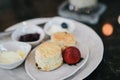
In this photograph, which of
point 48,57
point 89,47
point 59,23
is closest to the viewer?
point 48,57

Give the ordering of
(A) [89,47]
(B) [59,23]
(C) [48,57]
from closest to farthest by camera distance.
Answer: (C) [48,57]
(A) [89,47]
(B) [59,23]

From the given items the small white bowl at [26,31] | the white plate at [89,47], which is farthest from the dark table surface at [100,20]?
the small white bowl at [26,31]

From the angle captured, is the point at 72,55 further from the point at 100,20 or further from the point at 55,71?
the point at 100,20

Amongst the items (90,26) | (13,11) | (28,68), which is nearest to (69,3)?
(90,26)

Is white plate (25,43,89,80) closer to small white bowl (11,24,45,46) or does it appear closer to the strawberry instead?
the strawberry

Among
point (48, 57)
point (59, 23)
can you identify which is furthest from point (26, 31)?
point (48, 57)

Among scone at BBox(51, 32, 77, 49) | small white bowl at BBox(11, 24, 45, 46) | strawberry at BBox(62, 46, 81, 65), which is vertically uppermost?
small white bowl at BBox(11, 24, 45, 46)

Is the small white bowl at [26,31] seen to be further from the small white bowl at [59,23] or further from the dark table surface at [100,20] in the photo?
the dark table surface at [100,20]

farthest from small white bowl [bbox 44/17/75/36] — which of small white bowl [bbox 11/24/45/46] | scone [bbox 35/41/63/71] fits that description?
scone [bbox 35/41/63/71]
